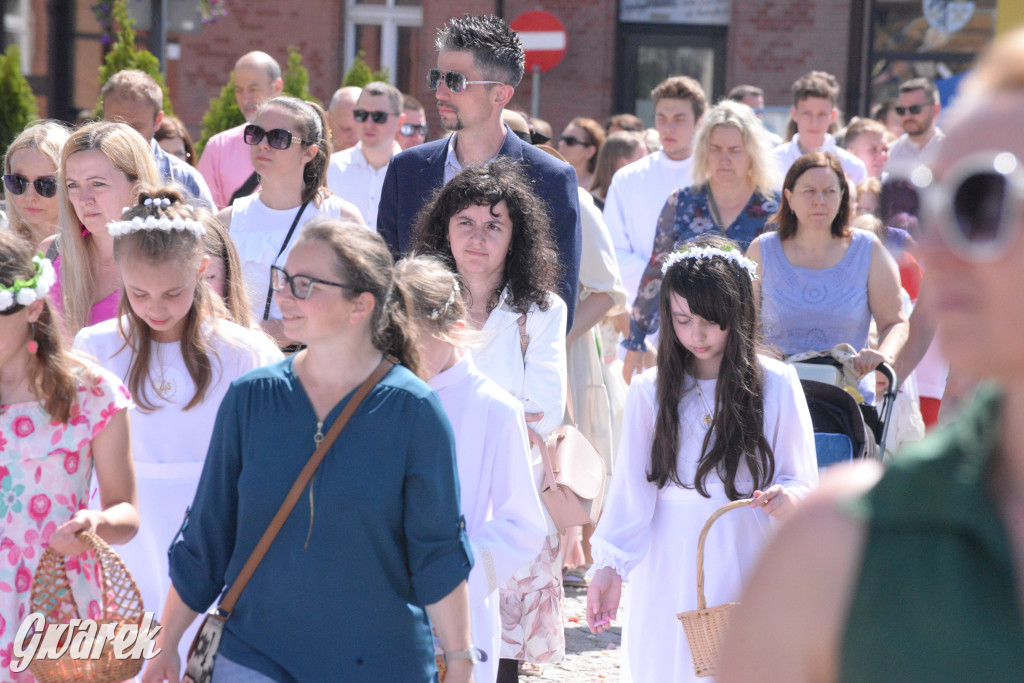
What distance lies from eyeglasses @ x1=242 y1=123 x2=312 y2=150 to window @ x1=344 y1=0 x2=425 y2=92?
12.4 meters

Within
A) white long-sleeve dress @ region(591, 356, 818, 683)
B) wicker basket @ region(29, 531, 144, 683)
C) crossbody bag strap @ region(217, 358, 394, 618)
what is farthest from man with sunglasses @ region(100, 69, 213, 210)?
crossbody bag strap @ region(217, 358, 394, 618)

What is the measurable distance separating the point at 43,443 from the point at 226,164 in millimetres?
5062

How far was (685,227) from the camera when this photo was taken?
6.58 m

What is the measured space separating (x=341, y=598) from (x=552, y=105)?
15390mm

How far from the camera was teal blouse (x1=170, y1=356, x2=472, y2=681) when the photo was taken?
266 cm

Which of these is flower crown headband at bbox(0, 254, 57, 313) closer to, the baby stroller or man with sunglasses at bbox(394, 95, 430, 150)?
the baby stroller

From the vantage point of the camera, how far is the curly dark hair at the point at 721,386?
156 inches

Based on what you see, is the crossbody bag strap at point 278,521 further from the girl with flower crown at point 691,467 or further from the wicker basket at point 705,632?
the girl with flower crown at point 691,467

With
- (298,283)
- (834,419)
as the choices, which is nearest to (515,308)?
(834,419)

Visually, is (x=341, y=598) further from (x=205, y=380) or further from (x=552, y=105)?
(x=552, y=105)

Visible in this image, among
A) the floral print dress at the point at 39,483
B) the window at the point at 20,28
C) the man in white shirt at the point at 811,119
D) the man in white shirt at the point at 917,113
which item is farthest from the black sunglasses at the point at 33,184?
the window at the point at 20,28

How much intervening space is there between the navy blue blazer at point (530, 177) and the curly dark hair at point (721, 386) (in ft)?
2.57

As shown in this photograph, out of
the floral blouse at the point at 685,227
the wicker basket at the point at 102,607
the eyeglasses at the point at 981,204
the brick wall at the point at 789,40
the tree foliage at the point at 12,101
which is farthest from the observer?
the brick wall at the point at 789,40

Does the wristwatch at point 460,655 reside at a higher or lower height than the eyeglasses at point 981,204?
lower
